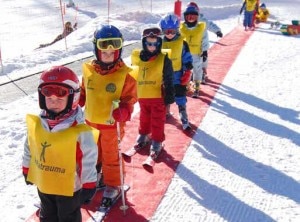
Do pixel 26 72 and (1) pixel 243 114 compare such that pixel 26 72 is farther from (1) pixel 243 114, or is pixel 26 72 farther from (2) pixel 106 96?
(2) pixel 106 96

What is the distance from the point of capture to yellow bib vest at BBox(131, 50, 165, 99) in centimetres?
516

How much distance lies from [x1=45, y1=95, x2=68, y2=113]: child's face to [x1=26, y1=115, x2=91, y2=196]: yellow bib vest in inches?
6.8

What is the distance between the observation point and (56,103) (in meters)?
2.97

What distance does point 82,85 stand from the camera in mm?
4379

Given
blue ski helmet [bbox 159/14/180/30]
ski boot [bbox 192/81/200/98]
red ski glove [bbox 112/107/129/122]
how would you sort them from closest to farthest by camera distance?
1. red ski glove [bbox 112/107/129/122]
2. blue ski helmet [bbox 159/14/180/30]
3. ski boot [bbox 192/81/200/98]

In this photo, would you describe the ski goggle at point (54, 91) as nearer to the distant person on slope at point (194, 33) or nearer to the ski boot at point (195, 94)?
the distant person on slope at point (194, 33)

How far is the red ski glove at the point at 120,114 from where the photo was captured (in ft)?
12.6

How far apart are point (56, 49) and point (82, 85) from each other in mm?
8508

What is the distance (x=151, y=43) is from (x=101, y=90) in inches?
48.4

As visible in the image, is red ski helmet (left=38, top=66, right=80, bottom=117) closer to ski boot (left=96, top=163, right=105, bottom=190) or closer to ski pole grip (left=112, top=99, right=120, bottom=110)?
ski pole grip (left=112, top=99, right=120, bottom=110)

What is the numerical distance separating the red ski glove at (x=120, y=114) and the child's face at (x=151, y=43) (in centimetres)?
146

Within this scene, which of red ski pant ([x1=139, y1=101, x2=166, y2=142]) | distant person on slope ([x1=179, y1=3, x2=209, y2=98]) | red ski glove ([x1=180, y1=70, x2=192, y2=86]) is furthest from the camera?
distant person on slope ([x1=179, y1=3, x2=209, y2=98])

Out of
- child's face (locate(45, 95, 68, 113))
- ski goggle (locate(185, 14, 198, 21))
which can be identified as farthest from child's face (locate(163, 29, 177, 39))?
child's face (locate(45, 95, 68, 113))

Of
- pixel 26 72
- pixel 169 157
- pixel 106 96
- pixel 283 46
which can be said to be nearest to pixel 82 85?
pixel 106 96
